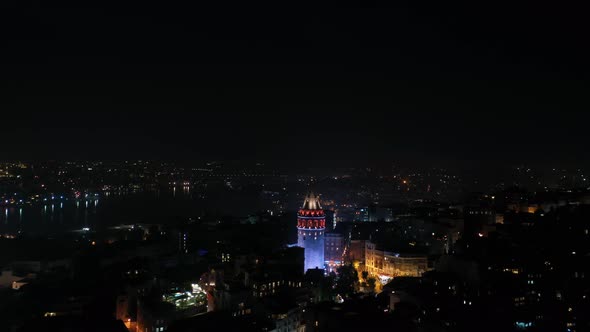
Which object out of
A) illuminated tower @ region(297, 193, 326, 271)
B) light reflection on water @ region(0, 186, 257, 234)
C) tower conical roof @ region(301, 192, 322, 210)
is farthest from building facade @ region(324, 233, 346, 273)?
light reflection on water @ region(0, 186, 257, 234)

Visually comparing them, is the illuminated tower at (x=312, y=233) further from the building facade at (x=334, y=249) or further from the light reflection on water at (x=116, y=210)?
the light reflection on water at (x=116, y=210)

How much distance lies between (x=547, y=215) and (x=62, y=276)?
1340 centimetres

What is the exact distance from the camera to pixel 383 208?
2644 centimetres

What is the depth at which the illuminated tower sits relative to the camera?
51.7 feet

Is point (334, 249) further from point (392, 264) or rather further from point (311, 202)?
point (392, 264)

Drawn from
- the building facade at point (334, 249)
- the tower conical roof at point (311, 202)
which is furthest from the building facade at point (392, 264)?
the tower conical roof at point (311, 202)

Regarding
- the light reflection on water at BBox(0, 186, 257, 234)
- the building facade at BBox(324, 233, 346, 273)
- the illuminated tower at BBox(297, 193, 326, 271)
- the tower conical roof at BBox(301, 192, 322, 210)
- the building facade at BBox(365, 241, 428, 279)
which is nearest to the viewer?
the building facade at BBox(365, 241, 428, 279)

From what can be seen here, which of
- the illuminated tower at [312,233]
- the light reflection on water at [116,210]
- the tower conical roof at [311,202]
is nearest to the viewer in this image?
the illuminated tower at [312,233]

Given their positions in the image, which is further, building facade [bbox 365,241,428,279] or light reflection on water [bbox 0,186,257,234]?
light reflection on water [bbox 0,186,257,234]

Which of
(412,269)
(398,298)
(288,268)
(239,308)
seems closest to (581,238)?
(412,269)

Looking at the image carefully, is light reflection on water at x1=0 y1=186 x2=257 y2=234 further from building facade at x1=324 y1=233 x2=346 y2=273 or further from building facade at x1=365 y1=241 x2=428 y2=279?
building facade at x1=365 y1=241 x2=428 y2=279

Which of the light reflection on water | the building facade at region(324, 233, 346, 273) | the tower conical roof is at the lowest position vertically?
the light reflection on water

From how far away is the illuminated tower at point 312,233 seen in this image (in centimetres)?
1576

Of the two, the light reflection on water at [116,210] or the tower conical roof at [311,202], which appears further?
the light reflection on water at [116,210]
